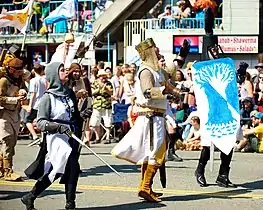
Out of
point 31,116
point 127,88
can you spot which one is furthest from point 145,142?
point 127,88

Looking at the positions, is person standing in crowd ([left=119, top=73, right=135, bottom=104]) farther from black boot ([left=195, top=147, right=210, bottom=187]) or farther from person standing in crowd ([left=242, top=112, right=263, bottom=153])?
black boot ([left=195, top=147, right=210, bottom=187])

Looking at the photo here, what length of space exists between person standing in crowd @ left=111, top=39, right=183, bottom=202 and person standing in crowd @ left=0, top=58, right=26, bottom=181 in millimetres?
1940

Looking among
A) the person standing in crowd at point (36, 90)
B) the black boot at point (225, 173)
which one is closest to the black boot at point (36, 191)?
the black boot at point (225, 173)

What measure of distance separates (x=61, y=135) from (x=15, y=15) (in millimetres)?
8732

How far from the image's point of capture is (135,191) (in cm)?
1007

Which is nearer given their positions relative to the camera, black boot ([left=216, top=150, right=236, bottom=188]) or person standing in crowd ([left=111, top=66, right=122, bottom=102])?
black boot ([left=216, top=150, right=236, bottom=188])

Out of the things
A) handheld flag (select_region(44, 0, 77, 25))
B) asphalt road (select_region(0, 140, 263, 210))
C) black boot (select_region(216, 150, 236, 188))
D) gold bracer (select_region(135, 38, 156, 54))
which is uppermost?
handheld flag (select_region(44, 0, 77, 25))

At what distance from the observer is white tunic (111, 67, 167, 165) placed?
30.3 feet

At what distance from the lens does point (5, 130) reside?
35.1 ft

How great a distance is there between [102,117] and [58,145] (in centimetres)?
883

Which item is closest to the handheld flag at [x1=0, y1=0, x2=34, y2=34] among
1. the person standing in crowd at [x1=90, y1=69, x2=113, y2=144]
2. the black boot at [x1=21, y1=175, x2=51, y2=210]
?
the person standing in crowd at [x1=90, y1=69, x2=113, y2=144]

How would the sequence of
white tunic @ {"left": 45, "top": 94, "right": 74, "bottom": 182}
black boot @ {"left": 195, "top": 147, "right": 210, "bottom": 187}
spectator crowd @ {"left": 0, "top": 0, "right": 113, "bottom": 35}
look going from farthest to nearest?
spectator crowd @ {"left": 0, "top": 0, "right": 113, "bottom": 35} < black boot @ {"left": 195, "top": 147, "right": 210, "bottom": 187} < white tunic @ {"left": 45, "top": 94, "right": 74, "bottom": 182}

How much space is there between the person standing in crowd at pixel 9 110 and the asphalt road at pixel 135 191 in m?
0.32

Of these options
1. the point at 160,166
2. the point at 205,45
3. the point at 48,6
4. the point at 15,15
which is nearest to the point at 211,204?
the point at 160,166
